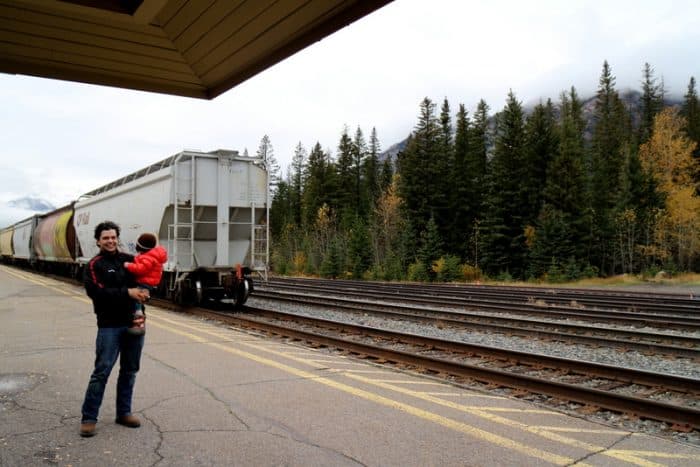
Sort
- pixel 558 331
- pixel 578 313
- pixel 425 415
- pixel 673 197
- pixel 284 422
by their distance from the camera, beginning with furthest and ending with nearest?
1. pixel 673 197
2. pixel 578 313
3. pixel 558 331
4. pixel 425 415
5. pixel 284 422

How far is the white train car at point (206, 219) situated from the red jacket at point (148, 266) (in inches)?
383

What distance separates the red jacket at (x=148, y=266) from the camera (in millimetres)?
4305

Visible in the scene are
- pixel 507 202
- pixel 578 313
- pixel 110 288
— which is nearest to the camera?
pixel 110 288

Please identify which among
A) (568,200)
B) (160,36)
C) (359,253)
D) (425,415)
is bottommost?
(425,415)

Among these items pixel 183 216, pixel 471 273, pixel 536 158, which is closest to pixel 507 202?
pixel 536 158

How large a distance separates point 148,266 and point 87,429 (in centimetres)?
147

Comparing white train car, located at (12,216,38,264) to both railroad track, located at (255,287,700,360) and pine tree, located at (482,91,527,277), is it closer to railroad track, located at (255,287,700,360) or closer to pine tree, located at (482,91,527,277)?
railroad track, located at (255,287,700,360)

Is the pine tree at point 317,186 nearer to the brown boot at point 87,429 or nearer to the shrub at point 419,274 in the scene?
the shrub at point 419,274

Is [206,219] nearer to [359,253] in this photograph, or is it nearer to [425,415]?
[425,415]

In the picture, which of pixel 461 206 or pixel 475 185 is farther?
pixel 475 185

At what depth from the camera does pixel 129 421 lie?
4625mm

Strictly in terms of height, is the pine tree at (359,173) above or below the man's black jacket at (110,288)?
above

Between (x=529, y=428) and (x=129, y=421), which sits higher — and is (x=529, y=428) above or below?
below

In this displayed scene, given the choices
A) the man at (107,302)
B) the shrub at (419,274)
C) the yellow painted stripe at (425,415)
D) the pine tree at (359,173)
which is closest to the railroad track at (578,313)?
the yellow painted stripe at (425,415)
